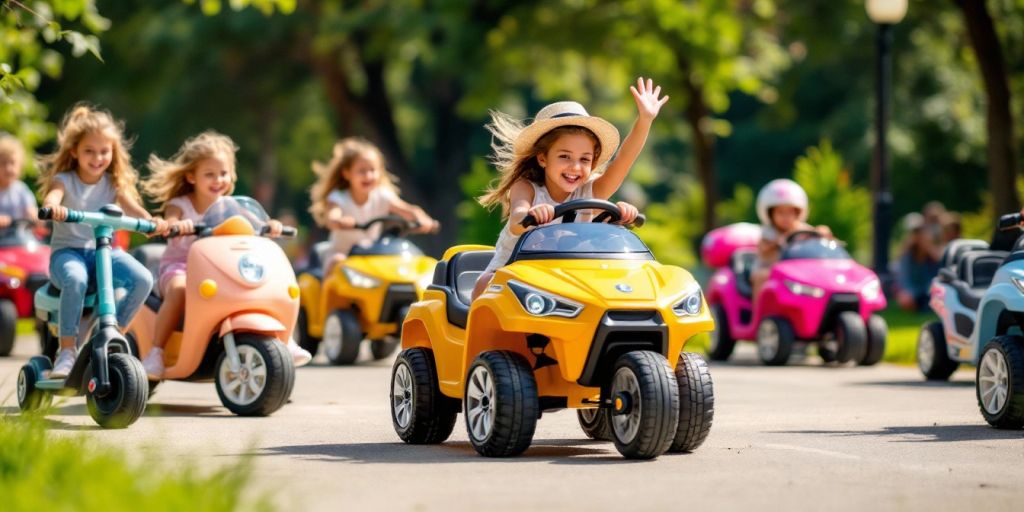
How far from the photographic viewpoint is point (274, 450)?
8.51 metres

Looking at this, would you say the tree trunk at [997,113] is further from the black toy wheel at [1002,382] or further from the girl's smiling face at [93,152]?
the girl's smiling face at [93,152]

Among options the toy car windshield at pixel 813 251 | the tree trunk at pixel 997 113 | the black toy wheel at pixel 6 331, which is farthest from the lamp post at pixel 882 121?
the black toy wheel at pixel 6 331

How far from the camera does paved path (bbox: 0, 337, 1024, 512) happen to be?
674 cm

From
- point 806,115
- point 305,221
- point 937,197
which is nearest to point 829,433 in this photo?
point 937,197

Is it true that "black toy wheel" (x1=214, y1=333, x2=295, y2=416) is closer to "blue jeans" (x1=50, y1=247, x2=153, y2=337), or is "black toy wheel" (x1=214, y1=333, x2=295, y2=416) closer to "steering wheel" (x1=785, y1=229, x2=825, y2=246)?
"blue jeans" (x1=50, y1=247, x2=153, y2=337)

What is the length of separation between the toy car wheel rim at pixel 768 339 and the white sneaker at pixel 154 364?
703 centimetres

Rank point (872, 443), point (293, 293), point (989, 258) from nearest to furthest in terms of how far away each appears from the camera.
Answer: point (872, 443) → point (293, 293) → point (989, 258)

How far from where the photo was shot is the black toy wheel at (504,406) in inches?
318

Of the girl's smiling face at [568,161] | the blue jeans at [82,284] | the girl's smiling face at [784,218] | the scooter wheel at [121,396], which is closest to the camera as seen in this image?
the girl's smiling face at [568,161]

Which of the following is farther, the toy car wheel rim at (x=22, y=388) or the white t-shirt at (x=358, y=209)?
the white t-shirt at (x=358, y=209)

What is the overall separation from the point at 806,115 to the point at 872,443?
142 ft

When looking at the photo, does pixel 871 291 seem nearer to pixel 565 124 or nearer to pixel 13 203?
pixel 565 124

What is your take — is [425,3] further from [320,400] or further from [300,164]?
[300,164]

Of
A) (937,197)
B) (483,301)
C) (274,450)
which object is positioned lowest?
(274,450)
